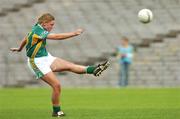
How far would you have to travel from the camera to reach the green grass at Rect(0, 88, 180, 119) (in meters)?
14.5

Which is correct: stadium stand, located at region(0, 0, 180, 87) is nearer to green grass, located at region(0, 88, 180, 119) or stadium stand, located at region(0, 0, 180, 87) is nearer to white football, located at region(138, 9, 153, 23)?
green grass, located at region(0, 88, 180, 119)

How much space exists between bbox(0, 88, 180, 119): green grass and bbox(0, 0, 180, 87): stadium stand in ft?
25.8

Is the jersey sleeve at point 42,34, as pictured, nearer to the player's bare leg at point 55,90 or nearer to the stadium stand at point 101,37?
the player's bare leg at point 55,90

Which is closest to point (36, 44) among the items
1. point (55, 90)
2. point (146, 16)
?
point (55, 90)

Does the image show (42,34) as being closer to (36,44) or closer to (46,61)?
(36,44)

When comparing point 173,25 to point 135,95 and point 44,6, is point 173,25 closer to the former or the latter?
point 44,6

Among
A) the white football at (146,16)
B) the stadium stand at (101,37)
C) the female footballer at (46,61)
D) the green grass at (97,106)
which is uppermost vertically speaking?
the stadium stand at (101,37)

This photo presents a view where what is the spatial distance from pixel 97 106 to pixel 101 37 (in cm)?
1506

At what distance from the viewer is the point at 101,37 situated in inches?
1284

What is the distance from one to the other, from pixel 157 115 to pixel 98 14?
66.8 feet

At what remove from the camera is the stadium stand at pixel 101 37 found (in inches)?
1202

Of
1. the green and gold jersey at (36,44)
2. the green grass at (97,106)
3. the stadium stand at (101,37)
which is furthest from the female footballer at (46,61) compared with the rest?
the stadium stand at (101,37)

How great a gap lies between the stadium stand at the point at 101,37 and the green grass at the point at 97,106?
7.85m

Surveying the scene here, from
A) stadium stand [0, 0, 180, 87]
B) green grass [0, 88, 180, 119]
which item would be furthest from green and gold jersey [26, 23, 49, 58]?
stadium stand [0, 0, 180, 87]
